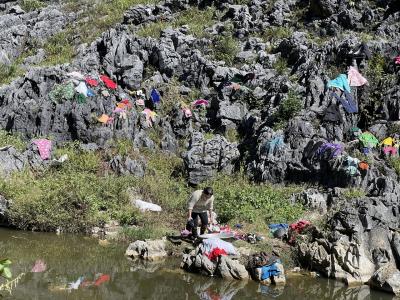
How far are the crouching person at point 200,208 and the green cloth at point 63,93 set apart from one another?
33.8 feet

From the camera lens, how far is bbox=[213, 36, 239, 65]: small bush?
23.9 m

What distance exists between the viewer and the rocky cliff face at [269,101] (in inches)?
Answer: 445

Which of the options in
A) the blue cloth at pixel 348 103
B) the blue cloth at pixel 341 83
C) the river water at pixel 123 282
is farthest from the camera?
the blue cloth at pixel 341 83

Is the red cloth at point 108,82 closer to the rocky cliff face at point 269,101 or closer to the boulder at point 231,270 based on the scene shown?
the rocky cliff face at point 269,101

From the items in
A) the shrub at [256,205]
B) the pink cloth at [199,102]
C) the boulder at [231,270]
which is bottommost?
the shrub at [256,205]

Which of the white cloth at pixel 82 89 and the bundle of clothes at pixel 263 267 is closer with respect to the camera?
the bundle of clothes at pixel 263 267

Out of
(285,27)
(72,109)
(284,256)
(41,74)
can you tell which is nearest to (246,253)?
(284,256)

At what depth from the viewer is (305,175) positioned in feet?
52.2

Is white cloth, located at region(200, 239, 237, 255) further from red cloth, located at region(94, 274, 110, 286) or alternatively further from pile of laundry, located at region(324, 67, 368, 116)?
pile of laundry, located at region(324, 67, 368, 116)

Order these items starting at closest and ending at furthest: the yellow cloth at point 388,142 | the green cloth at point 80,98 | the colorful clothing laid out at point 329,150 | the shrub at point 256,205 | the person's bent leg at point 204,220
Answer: the person's bent leg at point 204,220 < the shrub at point 256,205 < the colorful clothing laid out at point 329,150 < the yellow cloth at point 388,142 < the green cloth at point 80,98

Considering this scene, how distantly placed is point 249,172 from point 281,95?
4082mm

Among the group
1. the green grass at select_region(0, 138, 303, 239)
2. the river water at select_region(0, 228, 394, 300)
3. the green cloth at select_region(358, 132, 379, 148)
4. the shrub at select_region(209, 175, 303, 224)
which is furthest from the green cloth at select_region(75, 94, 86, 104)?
the green cloth at select_region(358, 132, 379, 148)

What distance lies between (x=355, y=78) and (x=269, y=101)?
354 centimetres

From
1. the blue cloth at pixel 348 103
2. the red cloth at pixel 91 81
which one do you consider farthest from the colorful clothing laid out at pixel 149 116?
the blue cloth at pixel 348 103
